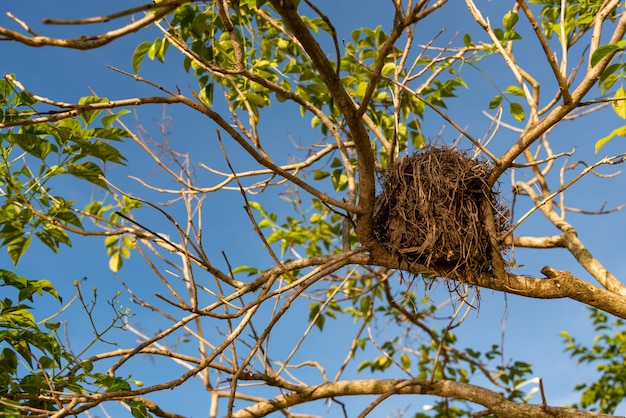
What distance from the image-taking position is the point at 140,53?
9.76ft

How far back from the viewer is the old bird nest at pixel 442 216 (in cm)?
252

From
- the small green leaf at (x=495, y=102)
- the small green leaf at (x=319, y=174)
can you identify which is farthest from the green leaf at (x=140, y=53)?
the small green leaf at (x=495, y=102)

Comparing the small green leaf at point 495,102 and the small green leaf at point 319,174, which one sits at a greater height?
the small green leaf at point 495,102

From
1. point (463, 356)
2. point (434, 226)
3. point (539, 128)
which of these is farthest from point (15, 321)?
point (463, 356)

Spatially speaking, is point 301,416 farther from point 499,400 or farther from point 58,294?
point 58,294

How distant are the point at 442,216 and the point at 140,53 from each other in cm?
162

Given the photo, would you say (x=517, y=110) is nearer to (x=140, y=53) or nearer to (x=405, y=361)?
(x=140, y=53)

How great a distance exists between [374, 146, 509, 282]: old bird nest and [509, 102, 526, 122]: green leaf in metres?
0.65

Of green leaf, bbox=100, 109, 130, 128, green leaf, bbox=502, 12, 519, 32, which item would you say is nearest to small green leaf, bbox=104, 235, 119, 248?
green leaf, bbox=100, 109, 130, 128

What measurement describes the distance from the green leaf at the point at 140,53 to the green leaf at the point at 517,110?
1.85m

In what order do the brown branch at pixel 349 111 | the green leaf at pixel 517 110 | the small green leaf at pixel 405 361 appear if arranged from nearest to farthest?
the brown branch at pixel 349 111, the green leaf at pixel 517 110, the small green leaf at pixel 405 361

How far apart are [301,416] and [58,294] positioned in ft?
6.69

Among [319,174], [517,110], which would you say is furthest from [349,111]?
[319,174]

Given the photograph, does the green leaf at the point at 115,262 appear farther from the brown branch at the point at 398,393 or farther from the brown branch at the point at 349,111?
the brown branch at the point at 349,111
